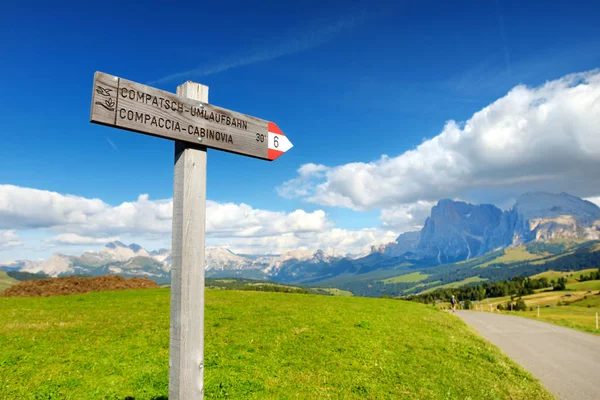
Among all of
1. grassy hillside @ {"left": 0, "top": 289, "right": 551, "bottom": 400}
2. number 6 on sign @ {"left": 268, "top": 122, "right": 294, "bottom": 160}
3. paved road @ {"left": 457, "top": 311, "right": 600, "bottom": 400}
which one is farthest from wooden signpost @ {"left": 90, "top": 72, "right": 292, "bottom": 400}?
paved road @ {"left": 457, "top": 311, "right": 600, "bottom": 400}

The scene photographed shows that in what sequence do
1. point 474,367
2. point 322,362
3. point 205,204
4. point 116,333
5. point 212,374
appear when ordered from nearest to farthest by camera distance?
point 205,204, point 212,374, point 322,362, point 474,367, point 116,333

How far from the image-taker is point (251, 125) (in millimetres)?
7223

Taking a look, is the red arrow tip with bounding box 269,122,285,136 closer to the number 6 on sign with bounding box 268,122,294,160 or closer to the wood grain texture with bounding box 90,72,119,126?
the number 6 on sign with bounding box 268,122,294,160

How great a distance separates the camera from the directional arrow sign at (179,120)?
5469mm

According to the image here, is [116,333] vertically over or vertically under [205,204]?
under

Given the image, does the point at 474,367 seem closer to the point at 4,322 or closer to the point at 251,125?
the point at 251,125

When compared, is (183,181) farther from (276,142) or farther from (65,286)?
(65,286)

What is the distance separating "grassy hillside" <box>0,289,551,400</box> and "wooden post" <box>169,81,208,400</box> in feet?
15.8

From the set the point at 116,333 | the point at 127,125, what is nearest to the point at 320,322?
the point at 116,333

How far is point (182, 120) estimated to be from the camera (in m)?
A: 6.22

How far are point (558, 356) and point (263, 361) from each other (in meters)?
19.3

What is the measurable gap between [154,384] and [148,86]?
29.7 ft

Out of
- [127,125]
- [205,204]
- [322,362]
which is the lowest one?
[322,362]

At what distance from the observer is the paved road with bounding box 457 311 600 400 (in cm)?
1512
